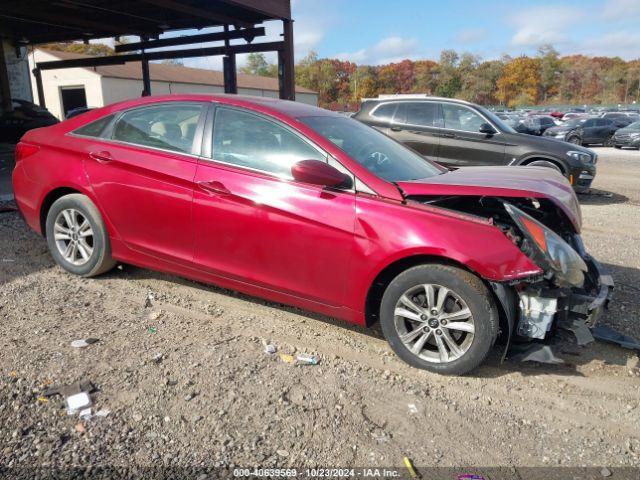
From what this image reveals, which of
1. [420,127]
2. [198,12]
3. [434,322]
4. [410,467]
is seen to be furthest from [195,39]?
[410,467]

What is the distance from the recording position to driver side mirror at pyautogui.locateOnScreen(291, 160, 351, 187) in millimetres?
3297

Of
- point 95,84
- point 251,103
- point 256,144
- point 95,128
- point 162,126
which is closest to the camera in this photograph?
point 256,144

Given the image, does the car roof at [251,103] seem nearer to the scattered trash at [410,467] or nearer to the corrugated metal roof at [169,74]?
the scattered trash at [410,467]

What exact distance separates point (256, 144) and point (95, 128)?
5.58ft

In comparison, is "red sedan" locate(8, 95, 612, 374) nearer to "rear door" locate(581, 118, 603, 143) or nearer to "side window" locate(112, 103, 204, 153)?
"side window" locate(112, 103, 204, 153)

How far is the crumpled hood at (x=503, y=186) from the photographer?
10.7 feet

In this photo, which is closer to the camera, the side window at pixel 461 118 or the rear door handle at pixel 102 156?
the rear door handle at pixel 102 156

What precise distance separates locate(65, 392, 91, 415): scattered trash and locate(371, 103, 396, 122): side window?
7.84 metres

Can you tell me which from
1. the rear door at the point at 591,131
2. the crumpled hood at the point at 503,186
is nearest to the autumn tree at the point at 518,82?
the rear door at the point at 591,131

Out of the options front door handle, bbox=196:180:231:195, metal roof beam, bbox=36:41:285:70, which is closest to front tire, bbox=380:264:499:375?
front door handle, bbox=196:180:231:195

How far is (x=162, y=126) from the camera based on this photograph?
4141 millimetres

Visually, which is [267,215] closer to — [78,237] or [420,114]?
[78,237]

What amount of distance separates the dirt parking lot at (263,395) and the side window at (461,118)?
17.6 ft

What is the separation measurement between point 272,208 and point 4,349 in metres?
2.00
